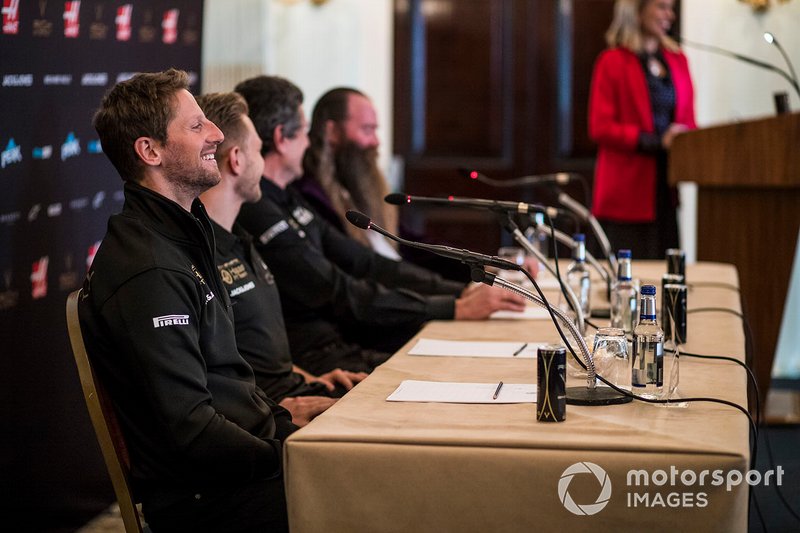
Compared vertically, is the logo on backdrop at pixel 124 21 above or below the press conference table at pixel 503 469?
above

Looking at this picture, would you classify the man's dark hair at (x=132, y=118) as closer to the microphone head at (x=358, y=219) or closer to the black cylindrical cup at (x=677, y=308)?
the microphone head at (x=358, y=219)

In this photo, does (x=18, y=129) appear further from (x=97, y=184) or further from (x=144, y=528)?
(x=144, y=528)

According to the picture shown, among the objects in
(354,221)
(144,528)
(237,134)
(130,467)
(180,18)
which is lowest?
(144,528)

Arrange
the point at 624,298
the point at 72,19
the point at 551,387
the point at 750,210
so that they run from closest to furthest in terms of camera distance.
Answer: the point at 551,387, the point at 624,298, the point at 72,19, the point at 750,210

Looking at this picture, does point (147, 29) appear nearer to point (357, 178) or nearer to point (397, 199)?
point (357, 178)

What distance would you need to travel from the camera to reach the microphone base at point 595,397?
1930 mm

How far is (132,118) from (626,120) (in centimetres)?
348

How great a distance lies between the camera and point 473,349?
2.56 meters

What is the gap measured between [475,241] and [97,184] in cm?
365

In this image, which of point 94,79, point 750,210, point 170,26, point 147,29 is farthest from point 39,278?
point 750,210

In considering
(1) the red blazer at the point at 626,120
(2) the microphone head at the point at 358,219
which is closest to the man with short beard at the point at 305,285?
(2) the microphone head at the point at 358,219

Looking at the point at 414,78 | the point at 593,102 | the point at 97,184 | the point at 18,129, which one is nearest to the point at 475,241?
the point at 414,78

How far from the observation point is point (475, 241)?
660 centimetres

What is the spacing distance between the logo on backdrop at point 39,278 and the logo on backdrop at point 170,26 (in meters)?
1.07
